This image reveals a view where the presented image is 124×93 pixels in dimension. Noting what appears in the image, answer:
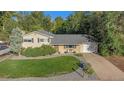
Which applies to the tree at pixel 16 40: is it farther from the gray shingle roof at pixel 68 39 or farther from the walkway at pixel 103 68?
the walkway at pixel 103 68

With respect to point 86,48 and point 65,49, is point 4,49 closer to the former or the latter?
point 65,49

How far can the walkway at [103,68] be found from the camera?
9.74 m

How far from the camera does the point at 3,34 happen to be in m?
9.77

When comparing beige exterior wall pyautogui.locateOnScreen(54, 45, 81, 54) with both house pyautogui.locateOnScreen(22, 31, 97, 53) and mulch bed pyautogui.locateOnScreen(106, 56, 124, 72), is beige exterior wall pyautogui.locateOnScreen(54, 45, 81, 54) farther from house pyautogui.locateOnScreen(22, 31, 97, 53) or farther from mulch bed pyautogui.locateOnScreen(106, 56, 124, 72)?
mulch bed pyautogui.locateOnScreen(106, 56, 124, 72)

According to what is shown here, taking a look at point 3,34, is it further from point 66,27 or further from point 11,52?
point 66,27

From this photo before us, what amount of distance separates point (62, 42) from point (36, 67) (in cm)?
112

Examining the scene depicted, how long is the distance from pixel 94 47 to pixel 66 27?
1.07 meters

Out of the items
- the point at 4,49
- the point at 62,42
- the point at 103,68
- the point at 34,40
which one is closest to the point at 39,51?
the point at 34,40

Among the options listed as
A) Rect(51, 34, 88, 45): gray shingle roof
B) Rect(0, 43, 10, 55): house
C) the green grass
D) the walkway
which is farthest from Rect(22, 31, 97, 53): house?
Rect(0, 43, 10, 55): house

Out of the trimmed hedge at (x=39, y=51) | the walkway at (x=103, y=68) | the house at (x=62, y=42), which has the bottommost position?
the walkway at (x=103, y=68)

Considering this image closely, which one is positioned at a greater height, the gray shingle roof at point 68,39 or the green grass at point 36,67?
the gray shingle roof at point 68,39

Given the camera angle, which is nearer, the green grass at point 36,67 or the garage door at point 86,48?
the green grass at point 36,67

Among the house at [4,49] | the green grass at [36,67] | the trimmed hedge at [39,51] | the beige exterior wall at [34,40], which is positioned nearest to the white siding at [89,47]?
the green grass at [36,67]
